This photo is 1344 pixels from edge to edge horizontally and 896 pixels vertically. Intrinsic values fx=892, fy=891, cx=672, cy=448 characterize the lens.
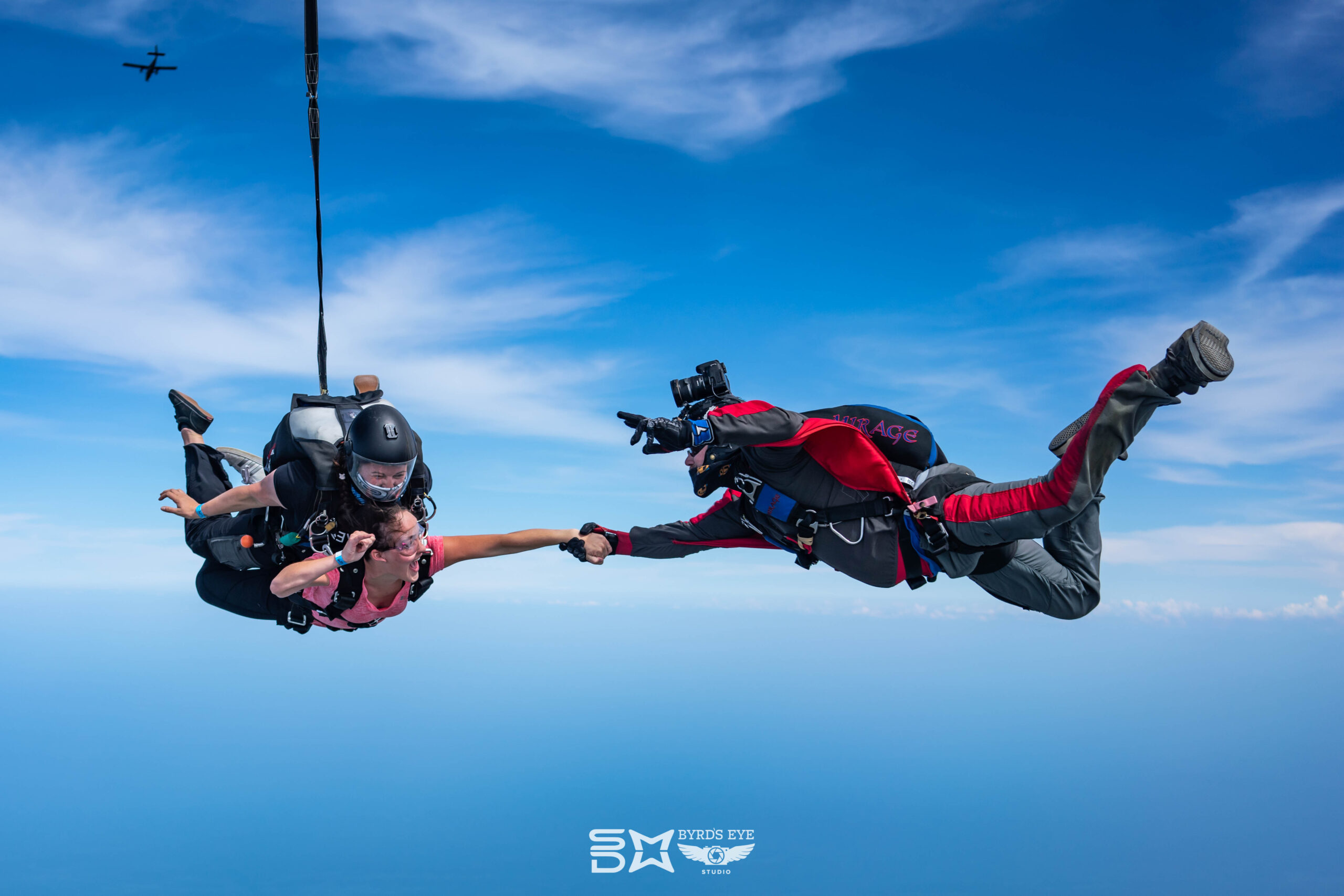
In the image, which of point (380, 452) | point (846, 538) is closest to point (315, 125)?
point (380, 452)

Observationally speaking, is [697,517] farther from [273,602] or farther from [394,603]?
[273,602]

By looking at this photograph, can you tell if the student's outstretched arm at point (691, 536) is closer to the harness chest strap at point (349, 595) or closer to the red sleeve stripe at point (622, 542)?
the red sleeve stripe at point (622, 542)

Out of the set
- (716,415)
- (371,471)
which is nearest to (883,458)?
(716,415)

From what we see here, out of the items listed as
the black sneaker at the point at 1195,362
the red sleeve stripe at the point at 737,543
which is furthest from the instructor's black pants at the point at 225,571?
the black sneaker at the point at 1195,362

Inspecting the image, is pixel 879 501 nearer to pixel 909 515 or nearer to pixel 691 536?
Result: pixel 909 515

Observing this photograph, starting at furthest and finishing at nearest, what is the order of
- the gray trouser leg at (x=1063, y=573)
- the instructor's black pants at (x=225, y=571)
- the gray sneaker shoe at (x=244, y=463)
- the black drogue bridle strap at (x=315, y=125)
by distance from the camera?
the gray sneaker shoe at (x=244, y=463)
the instructor's black pants at (x=225, y=571)
the gray trouser leg at (x=1063, y=573)
the black drogue bridle strap at (x=315, y=125)

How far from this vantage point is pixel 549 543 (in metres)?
6.09

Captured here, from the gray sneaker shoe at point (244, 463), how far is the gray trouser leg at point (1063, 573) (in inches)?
230

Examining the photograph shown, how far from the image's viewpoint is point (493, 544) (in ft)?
19.5

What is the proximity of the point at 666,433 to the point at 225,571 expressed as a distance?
3793 mm

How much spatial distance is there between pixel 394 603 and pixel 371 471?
1.18 m

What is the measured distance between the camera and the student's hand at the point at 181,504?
6.18 m

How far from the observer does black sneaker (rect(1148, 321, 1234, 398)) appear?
14.8ft

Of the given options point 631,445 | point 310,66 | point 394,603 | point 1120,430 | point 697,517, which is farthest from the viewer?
point 697,517
